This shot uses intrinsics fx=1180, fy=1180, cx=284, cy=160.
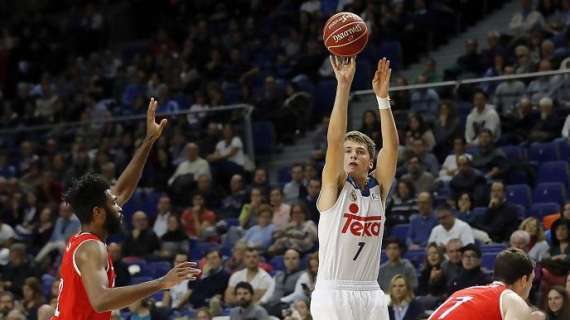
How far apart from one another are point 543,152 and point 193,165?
219 inches

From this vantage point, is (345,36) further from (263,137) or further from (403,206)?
(263,137)

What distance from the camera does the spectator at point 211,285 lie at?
14672 mm

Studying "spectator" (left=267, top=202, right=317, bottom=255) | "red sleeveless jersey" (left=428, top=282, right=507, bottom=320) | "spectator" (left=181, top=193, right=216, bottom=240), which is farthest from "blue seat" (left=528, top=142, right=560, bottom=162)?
"red sleeveless jersey" (left=428, top=282, right=507, bottom=320)

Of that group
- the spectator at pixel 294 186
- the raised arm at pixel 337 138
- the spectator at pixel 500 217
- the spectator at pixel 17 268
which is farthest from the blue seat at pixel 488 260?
the spectator at pixel 17 268

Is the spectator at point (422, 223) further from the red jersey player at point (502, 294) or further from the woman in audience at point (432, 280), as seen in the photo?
the red jersey player at point (502, 294)

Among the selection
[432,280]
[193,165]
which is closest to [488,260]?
[432,280]

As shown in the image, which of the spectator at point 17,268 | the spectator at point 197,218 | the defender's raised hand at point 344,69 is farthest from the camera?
the spectator at point 197,218

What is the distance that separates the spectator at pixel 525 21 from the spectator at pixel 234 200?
4.75m

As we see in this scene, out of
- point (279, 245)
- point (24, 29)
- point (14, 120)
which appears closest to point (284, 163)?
point (279, 245)

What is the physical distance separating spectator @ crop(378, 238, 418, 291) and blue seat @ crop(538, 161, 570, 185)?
7.36 ft

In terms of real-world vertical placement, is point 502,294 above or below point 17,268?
below

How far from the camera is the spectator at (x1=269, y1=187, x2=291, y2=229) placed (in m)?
15.8

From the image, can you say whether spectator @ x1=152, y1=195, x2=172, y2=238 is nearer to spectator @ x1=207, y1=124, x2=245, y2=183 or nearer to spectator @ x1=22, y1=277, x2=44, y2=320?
spectator @ x1=207, y1=124, x2=245, y2=183

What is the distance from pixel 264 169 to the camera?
57.4 feet
